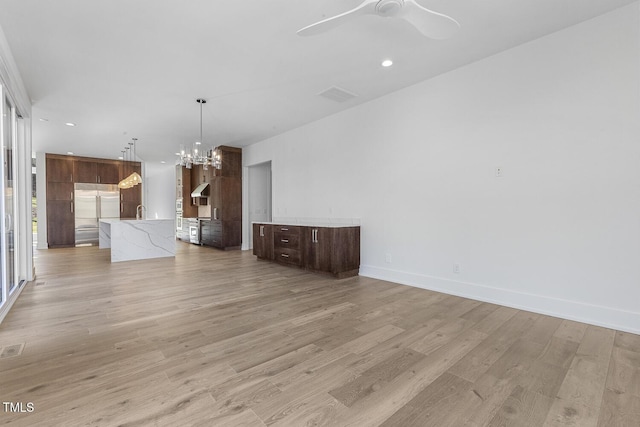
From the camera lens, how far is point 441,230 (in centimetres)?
381

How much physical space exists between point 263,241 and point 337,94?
124 inches

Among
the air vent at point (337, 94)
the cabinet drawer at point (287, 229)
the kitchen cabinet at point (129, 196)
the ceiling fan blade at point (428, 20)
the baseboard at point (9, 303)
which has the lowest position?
the baseboard at point (9, 303)

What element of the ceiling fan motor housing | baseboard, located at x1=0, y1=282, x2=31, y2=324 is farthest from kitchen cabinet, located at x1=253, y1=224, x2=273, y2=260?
the ceiling fan motor housing

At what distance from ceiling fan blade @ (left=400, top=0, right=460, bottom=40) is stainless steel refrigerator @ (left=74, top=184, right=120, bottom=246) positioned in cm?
1053

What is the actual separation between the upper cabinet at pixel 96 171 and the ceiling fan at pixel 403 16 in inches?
392

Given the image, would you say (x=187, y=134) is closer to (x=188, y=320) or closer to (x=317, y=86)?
(x=317, y=86)

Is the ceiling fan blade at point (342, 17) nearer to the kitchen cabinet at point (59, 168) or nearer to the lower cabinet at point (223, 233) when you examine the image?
the lower cabinet at point (223, 233)

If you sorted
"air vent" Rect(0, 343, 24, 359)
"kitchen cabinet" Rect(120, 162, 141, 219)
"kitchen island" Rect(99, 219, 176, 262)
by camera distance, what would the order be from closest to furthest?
"air vent" Rect(0, 343, 24, 359), "kitchen island" Rect(99, 219, 176, 262), "kitchen cabinet" Rect(120, 162, 141, 219)

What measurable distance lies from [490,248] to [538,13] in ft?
7.67

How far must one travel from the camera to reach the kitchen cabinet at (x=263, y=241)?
5.75m

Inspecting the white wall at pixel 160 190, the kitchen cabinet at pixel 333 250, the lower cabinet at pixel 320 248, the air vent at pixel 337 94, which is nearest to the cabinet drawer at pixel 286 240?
the lower cabinet at pixel 320 248

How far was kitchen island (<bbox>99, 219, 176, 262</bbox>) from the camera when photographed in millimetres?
6090

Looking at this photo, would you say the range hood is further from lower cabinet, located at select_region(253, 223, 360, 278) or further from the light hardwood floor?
the light hardwood floor

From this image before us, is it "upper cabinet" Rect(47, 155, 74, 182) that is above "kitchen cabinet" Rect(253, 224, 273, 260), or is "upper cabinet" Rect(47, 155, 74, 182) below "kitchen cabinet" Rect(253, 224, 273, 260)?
above
